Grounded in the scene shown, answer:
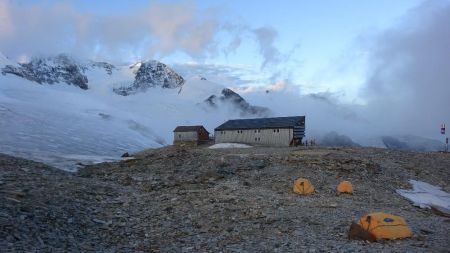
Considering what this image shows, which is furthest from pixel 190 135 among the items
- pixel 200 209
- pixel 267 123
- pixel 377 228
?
pixel 377 228

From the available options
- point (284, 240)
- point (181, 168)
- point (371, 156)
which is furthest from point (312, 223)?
point (371, 156)

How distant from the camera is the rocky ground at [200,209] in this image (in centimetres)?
1428

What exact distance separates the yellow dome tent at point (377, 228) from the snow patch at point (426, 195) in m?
12.5

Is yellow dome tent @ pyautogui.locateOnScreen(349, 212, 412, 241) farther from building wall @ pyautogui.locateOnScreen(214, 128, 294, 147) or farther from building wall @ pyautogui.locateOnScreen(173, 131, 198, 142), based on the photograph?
building wall @ pyautogui.locateOnScreen(173, 131, 198, 142)

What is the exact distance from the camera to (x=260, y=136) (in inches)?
2648

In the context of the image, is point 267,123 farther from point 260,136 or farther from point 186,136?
point 186,136

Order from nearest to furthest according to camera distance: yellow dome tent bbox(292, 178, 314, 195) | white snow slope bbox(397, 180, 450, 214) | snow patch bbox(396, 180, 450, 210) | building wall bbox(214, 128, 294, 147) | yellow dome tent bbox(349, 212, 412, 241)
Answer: yellow dome tent bbox(349, 212, 412, 241) → yellow dome tent bbox(292, 178, 314, 195) → white snow slope bbox(397, 180, 450, 214) → snow patch bbox(396, 180, 450, 210) → building wall bbox(214, 128, 294, 147)

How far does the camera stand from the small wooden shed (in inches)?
3022

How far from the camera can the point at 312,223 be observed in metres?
17.9

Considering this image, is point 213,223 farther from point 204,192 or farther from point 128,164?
point 128,164

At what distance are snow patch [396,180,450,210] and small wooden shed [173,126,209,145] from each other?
4621 centimetres

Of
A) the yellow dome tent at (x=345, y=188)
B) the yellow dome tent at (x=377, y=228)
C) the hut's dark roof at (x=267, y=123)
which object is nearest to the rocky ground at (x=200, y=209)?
the yellow dome tent at (x=377, y=228)

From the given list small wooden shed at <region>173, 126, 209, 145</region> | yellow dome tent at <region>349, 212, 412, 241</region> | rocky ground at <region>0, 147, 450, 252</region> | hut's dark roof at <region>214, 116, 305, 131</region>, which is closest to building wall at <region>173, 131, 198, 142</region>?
small wooden shed at <region>173, 126, 209, 145</region>

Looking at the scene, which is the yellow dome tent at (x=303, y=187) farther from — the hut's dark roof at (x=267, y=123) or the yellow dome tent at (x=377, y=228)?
the hut's dark roof at (x=267, y=123)
